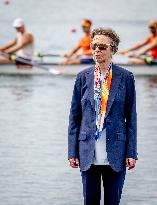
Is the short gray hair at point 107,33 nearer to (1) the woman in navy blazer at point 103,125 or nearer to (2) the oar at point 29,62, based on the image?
(1) the woman in navy blazer at point 103,125

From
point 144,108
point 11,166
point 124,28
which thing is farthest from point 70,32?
point 11,166

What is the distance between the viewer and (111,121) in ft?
27.0

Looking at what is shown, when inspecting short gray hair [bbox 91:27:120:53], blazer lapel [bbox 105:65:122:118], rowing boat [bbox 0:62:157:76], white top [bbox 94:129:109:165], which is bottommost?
rowing boat [bbox 0:62:157:76]

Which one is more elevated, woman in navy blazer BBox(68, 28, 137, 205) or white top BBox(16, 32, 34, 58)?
woman in navy blazer BBox(68, 28, 137, 205)

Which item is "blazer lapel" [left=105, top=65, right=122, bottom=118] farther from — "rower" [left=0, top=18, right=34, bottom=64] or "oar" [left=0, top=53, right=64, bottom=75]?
"rower" [left=0, top=18, right=34, bottom=64]

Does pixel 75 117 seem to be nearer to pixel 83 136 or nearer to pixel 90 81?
pixel 83 136

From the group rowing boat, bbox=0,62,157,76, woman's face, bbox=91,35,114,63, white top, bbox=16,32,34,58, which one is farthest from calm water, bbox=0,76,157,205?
white top, bbox=16,32,34,58

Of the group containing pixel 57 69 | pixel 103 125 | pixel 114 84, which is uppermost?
pixel 114 84

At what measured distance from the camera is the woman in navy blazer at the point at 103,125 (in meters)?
8.16

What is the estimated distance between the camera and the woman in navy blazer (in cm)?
816

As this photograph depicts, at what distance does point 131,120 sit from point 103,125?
212mm

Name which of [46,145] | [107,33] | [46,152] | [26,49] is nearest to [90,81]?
[107,33]

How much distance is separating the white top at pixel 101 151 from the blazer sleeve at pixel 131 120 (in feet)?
0.59

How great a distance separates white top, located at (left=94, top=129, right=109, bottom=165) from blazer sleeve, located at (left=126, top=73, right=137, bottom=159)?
18 cm
